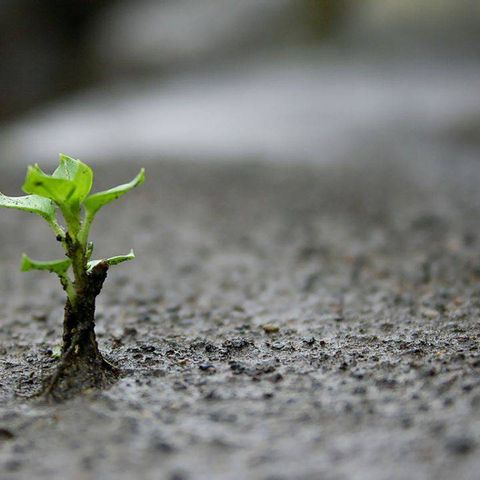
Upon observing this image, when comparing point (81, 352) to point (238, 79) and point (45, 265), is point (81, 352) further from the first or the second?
point (238, 79)

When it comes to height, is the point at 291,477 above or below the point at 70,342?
below

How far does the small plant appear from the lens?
81 cm

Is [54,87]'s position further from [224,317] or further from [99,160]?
[224,317]

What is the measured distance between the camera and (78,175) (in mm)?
804

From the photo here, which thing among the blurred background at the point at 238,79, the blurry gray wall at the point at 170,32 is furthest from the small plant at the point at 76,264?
the blurry gray wall at the point at 170,32

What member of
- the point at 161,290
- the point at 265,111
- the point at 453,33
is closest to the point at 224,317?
the point at 161,290

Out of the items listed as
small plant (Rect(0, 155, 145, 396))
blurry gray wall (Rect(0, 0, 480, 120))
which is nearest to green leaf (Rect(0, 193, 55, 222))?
small plant (Rect(0, 155, 145, 396))

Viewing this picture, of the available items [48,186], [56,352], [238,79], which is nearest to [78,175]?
[48,186]

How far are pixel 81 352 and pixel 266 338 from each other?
33cm

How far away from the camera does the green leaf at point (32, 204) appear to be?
811mm

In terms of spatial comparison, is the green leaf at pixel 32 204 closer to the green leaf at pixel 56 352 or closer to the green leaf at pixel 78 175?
the green leaf at pixel 78 175

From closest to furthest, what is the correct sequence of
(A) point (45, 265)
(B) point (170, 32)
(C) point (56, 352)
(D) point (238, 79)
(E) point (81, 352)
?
1. (A) point (45, 265)
2. (E) point (81, 352)
3. (C) point (56, 352)
4. (D) point (238, 79)
5. (B) point (170, 32)

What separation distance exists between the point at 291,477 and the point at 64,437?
0.87 feet

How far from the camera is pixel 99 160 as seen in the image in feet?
9.57
